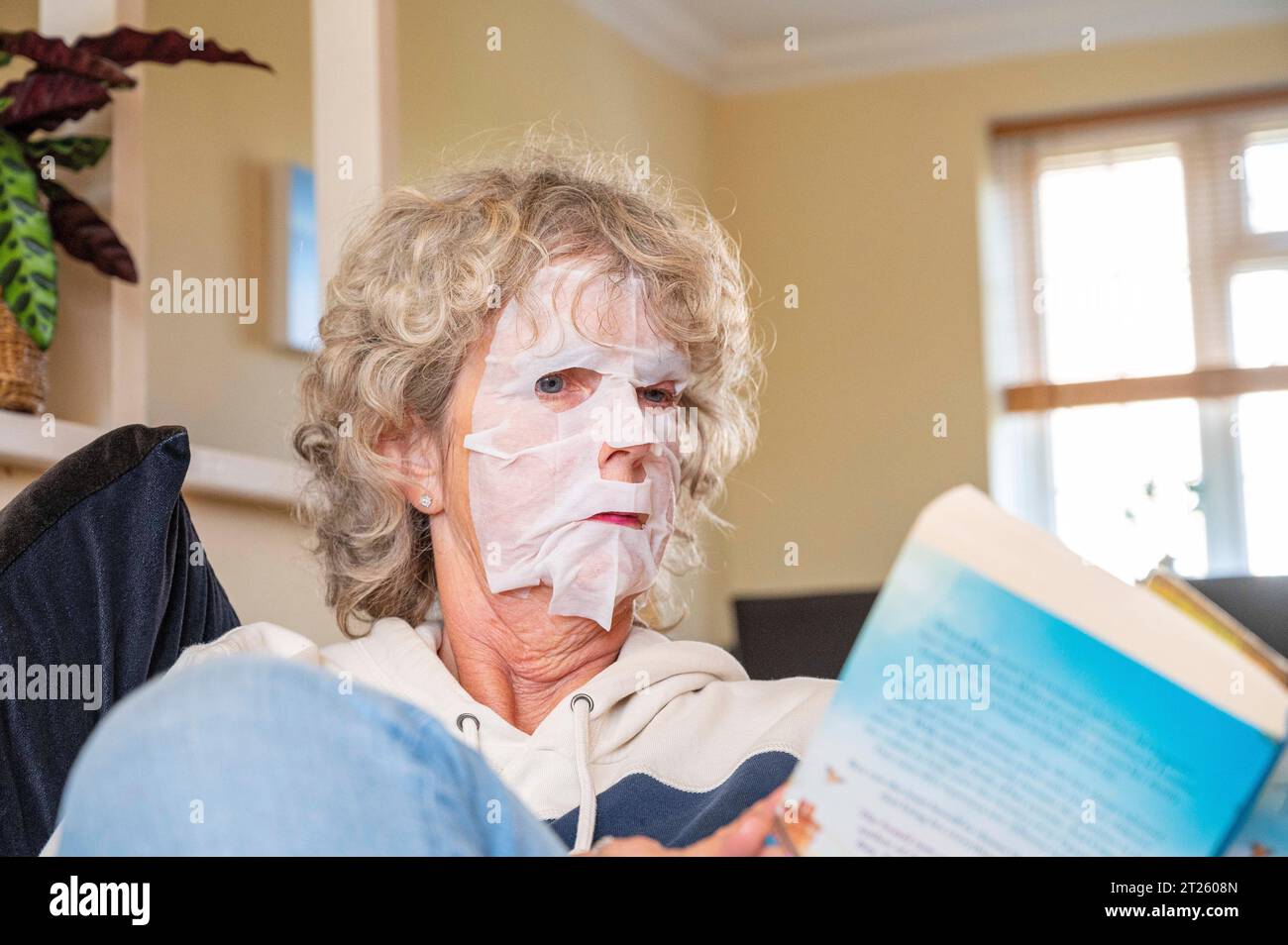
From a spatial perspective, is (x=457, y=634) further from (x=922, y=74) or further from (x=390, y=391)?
(x=922, y=74)

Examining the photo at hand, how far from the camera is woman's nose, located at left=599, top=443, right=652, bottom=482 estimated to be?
4.20ft

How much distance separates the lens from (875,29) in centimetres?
464

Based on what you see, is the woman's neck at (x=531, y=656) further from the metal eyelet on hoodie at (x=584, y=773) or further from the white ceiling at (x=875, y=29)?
the white ceiling at (x=875, y=29)

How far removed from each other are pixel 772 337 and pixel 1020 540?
408 cm

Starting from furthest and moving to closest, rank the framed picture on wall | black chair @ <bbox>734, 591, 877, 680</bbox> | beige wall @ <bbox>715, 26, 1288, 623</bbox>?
beige wall @ <bbox>715, 26, 1288, 623</bbox> < the framed picture on wall < black chair @ <bbox>734, 591, 877, 680</bbox>

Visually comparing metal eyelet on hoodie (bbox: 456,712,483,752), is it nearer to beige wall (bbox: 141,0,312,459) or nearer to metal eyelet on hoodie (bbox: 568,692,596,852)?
metal eyelet on hoodie (bbox: 568,692,596,852)

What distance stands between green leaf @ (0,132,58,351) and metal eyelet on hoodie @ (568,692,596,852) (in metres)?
0.94

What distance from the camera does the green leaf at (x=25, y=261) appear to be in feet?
5.67

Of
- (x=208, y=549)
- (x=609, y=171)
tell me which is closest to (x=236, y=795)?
(x=609, y=171)

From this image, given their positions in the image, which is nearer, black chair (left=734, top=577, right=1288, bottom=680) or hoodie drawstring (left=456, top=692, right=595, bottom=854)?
hoodie drawstring (left=456, top=692, right=595, bottom=854)

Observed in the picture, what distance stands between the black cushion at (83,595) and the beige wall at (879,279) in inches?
135

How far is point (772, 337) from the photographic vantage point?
4.66 m

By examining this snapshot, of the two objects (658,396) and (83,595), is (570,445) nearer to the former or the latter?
(658,396)

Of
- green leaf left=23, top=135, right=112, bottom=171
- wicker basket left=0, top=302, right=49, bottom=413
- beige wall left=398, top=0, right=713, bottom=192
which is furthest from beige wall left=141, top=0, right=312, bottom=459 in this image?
wicker basket left=0, top=302, right=49, bottom=413
